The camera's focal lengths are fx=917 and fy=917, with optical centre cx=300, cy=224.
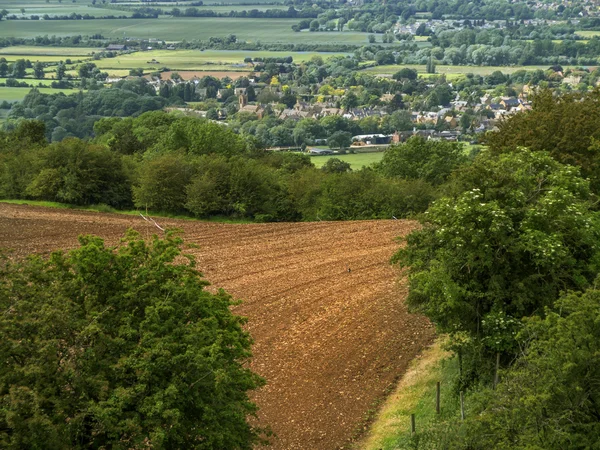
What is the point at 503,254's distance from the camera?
55.5 ft

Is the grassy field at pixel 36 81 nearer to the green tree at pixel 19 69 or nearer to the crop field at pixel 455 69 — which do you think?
the green tree at pixel 19 69

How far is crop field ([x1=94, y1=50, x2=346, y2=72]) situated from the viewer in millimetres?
146625

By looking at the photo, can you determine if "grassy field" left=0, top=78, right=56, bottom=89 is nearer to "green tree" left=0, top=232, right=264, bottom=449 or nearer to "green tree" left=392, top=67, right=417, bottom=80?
"green tree" left=392, top=67, right=417, bottom=80

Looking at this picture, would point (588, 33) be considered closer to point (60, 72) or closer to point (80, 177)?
point (60, 72)

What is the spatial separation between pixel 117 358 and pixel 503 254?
7450 millimetres

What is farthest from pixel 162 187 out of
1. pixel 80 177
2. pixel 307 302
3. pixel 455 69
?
pixel 455 69

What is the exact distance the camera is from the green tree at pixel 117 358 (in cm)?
1240

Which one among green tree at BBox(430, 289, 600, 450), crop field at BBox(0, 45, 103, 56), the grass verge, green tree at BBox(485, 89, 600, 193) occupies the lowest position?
crop field at BBox(0, 45, 103, 56)

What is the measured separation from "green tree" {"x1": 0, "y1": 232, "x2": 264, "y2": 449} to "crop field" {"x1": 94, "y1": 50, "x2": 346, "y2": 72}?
13029 centimetres

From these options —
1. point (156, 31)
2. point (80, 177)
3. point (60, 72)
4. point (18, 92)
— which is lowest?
point (18, 92)

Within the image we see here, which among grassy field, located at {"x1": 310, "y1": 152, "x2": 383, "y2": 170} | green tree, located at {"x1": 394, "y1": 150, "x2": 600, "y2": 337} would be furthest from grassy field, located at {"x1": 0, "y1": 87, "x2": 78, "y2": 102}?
green tree, located at {"x1": 394, "y1": 150, "x2": 600, "y2": 337}

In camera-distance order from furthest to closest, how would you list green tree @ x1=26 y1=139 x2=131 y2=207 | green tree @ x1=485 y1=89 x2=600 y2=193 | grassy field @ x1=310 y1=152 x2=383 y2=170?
1. grassy field @ x1=310 y1=152 x2=383 y2=170
2. green tree @ x1=26 y1=139 x2=131 y2=207
3. green tree @ x1=485 y1=89 x2=600 y2=193

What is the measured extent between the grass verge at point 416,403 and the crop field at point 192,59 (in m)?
127

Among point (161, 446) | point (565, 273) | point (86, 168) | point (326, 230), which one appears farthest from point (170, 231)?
point (86, 168)
